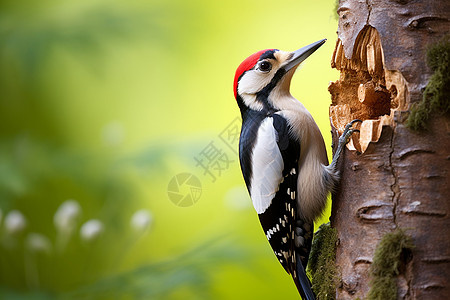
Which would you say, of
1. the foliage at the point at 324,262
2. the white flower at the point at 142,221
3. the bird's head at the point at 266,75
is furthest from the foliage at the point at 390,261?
the white flower at the point at 142,221

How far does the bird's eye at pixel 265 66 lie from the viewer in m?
1.55

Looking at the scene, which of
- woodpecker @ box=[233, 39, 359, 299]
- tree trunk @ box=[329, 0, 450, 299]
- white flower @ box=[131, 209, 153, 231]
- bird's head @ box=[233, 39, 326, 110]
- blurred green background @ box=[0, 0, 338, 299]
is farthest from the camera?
blurred green background @ box=[0, 0, 338, 299]

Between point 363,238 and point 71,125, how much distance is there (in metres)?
2.56

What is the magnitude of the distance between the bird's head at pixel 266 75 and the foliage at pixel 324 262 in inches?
18.1

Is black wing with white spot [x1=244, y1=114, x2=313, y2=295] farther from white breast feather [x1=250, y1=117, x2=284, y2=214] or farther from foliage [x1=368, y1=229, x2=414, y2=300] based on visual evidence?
foliage [x1=368, y1=229, x2=414, y2=300]

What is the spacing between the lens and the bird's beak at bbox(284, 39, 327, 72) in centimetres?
147

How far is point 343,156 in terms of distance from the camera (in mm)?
1271

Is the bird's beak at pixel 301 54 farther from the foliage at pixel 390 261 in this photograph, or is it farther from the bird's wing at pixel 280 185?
the foliage at pixel 390 261

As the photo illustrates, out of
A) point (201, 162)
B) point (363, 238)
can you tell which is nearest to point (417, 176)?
point (363, 238)

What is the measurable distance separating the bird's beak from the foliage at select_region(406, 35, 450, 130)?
1.46 ft

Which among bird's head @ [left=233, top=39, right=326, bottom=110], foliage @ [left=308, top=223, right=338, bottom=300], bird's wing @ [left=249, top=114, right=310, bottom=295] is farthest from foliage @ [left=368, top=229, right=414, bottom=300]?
bird's head @ [left=233, top=39, right=326, bottom=110]

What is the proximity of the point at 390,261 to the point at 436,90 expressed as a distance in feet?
1.30

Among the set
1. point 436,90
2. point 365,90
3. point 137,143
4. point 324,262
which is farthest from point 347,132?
point 137,143

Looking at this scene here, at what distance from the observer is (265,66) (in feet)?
5.11
